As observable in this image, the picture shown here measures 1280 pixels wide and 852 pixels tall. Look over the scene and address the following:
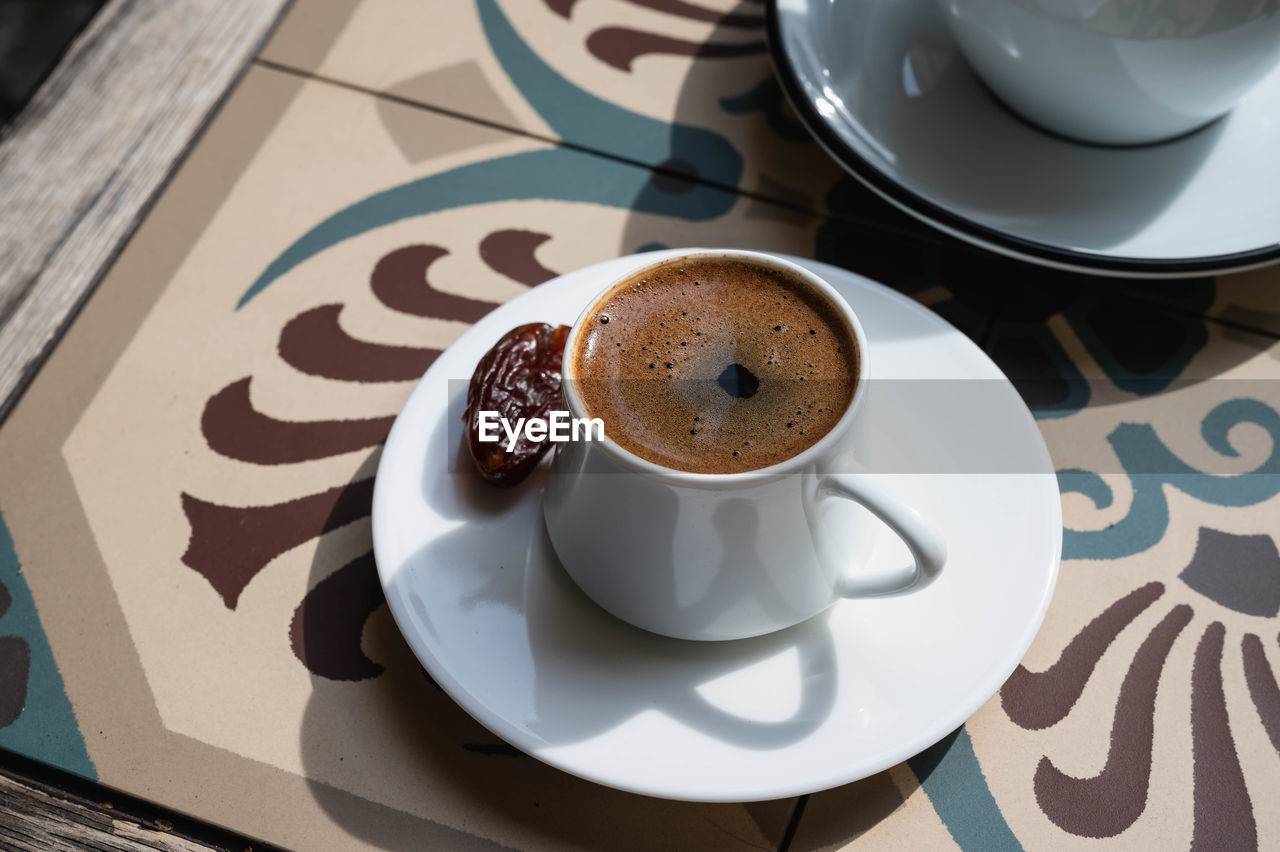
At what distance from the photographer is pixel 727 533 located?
48cm

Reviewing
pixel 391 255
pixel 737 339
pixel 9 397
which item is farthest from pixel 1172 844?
pixel 9 397

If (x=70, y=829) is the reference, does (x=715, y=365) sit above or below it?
above

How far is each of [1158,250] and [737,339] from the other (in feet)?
1.10

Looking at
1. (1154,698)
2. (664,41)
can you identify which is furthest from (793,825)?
(664,41)

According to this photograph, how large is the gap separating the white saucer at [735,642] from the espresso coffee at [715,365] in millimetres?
103

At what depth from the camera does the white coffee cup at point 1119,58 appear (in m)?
0.63

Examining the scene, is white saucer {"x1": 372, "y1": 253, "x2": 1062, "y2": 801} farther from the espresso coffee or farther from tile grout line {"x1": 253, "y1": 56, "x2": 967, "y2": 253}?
tile grout line {"x1": 253, "y1": 56, "x2": 967, "y2": 253}

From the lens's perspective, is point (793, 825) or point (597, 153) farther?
point (597, 153)

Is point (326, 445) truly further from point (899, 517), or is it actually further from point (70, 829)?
point (899, 517)

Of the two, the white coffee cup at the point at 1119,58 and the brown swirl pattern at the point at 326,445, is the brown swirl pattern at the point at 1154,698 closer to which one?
the white coffee cup at the point at 1119,58

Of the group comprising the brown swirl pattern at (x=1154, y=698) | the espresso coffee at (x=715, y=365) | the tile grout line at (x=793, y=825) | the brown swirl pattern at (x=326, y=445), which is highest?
the espresso coffee at (x=715, y=365)

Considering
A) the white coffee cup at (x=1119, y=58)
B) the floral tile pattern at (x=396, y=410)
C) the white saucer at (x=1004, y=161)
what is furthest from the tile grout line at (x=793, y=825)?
the white coffee cup at (x=1119, y=58)

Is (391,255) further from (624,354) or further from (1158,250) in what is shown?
(1158,250)

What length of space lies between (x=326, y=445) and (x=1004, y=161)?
1.74 feet
